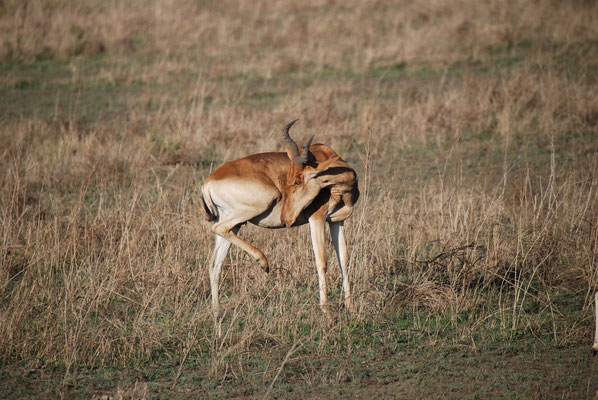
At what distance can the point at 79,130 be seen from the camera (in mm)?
11812

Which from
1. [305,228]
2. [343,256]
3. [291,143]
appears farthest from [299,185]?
[305,228]

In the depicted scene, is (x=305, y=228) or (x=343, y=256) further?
(x=305, y=228)

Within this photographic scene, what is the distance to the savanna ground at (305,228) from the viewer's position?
501cm

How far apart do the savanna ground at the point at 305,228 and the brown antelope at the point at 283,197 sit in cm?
27

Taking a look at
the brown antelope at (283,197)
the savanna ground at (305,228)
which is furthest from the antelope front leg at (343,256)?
the savanna ground at (305,228)

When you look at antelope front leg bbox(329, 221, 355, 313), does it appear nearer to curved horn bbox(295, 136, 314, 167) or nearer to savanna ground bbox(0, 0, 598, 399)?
savanna ground bbox(0, 0, 598, 399)

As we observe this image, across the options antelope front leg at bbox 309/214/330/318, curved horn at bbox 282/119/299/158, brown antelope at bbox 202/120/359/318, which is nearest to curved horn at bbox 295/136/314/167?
brown antelope at bbox 202/120/359/318

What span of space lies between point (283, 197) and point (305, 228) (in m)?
1.71

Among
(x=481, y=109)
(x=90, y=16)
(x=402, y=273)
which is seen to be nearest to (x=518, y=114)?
(x=481, y=109)

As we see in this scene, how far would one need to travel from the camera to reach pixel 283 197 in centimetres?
Result: 567

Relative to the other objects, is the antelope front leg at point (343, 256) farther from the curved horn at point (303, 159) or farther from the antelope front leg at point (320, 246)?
the curved horn at point (303, 159)

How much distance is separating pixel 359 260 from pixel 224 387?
6.86 feet

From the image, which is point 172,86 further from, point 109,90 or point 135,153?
point 135,153

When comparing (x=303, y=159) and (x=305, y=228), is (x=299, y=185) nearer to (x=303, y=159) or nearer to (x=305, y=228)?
(x=303, y=159)
